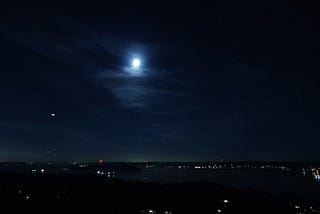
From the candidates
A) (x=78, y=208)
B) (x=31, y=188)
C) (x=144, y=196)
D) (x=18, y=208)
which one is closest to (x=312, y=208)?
(x=144, y=196)

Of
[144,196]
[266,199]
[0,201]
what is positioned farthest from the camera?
[266,199]

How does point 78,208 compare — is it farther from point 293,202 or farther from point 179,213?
point 293,202

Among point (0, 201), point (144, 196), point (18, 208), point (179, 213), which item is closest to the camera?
point (18, 208)

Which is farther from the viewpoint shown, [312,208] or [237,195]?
[237,195]

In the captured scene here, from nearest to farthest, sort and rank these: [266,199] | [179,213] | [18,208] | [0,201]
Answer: [18,208] → [0,201] → [179,213] → [266,199]

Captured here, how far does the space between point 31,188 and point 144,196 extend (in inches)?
1061

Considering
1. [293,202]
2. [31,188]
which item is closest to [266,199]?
[293,202]

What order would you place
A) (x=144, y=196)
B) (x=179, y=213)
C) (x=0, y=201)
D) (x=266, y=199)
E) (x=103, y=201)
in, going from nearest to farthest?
(x=0, y=201)
(x=179, y=213)
(x=103, y=201)
(x=144, y=196)
(x=266, y=199)

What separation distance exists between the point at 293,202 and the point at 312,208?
8.78m

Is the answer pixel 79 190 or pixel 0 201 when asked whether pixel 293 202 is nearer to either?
pixel 79 190

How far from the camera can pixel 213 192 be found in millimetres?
91750

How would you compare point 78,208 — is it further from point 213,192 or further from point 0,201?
point 213,192

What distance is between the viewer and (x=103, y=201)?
7069cm

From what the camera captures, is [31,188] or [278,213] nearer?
[278,213]
